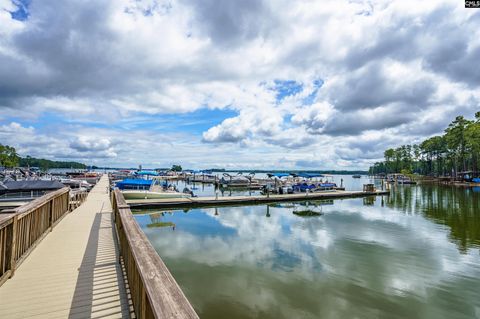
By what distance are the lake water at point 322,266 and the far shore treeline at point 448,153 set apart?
52486 mm

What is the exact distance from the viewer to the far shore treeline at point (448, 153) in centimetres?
5581

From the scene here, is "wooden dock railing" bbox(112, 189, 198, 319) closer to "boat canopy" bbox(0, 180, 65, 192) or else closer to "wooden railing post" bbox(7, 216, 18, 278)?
"wooden railing post" bbox(7, 216, 18, 278)

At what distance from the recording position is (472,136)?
55125 millimetres

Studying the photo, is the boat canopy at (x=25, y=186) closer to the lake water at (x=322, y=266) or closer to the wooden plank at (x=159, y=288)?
the lake water at (x=322, y=266)

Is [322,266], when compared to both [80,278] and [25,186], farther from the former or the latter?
[25,186]

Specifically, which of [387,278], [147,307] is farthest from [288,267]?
[147,307]

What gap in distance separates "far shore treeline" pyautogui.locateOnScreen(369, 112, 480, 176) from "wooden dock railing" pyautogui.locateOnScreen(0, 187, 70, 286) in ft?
234

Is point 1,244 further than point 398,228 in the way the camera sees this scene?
No

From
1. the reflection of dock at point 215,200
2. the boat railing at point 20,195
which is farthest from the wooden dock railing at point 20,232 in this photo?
the reflection of dock at point 215,200

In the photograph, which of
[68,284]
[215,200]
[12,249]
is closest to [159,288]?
[68,284]

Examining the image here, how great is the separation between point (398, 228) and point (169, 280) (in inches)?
643

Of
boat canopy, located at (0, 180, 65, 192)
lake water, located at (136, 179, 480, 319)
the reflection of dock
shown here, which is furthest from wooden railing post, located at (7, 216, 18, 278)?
the reflection of dock

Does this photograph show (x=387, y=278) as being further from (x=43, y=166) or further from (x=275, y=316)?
(x=43, y=166)

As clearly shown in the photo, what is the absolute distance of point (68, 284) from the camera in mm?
4156
